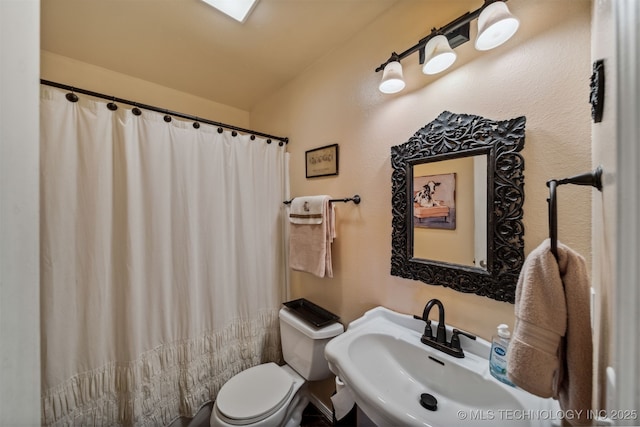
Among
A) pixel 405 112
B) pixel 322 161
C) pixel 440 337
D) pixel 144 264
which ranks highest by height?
A: pixel 405 112

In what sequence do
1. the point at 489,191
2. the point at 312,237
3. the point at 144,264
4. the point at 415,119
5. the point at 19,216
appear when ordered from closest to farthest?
1. the point at 19,216
2. the point at 489,191
3. the point at 415,119
4. the point at 144,264
5. the point at 312,237

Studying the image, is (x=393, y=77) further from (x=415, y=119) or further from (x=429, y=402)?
(x=429, y=402)

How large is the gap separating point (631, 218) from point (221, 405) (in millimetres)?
1522

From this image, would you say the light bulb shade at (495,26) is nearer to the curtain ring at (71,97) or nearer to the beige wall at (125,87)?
the curtain ring at (71,97)

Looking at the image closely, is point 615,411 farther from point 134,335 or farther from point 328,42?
point 328,42

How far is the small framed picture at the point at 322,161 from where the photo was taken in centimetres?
140

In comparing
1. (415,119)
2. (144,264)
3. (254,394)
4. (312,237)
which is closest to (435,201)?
(415,119)

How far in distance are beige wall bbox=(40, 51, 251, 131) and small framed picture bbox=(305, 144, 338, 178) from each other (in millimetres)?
1058

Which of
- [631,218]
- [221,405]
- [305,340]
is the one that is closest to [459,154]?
[631,218]

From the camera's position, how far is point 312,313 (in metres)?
1.45

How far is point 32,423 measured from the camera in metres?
0.43

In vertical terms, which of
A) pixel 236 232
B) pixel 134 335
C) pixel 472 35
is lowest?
pixel 134 335

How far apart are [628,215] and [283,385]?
4.80 feet

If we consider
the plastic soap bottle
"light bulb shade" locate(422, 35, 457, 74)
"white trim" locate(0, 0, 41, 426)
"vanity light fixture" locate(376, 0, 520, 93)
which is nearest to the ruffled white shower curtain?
"white trim" locate(0, 0, 41, 426)
